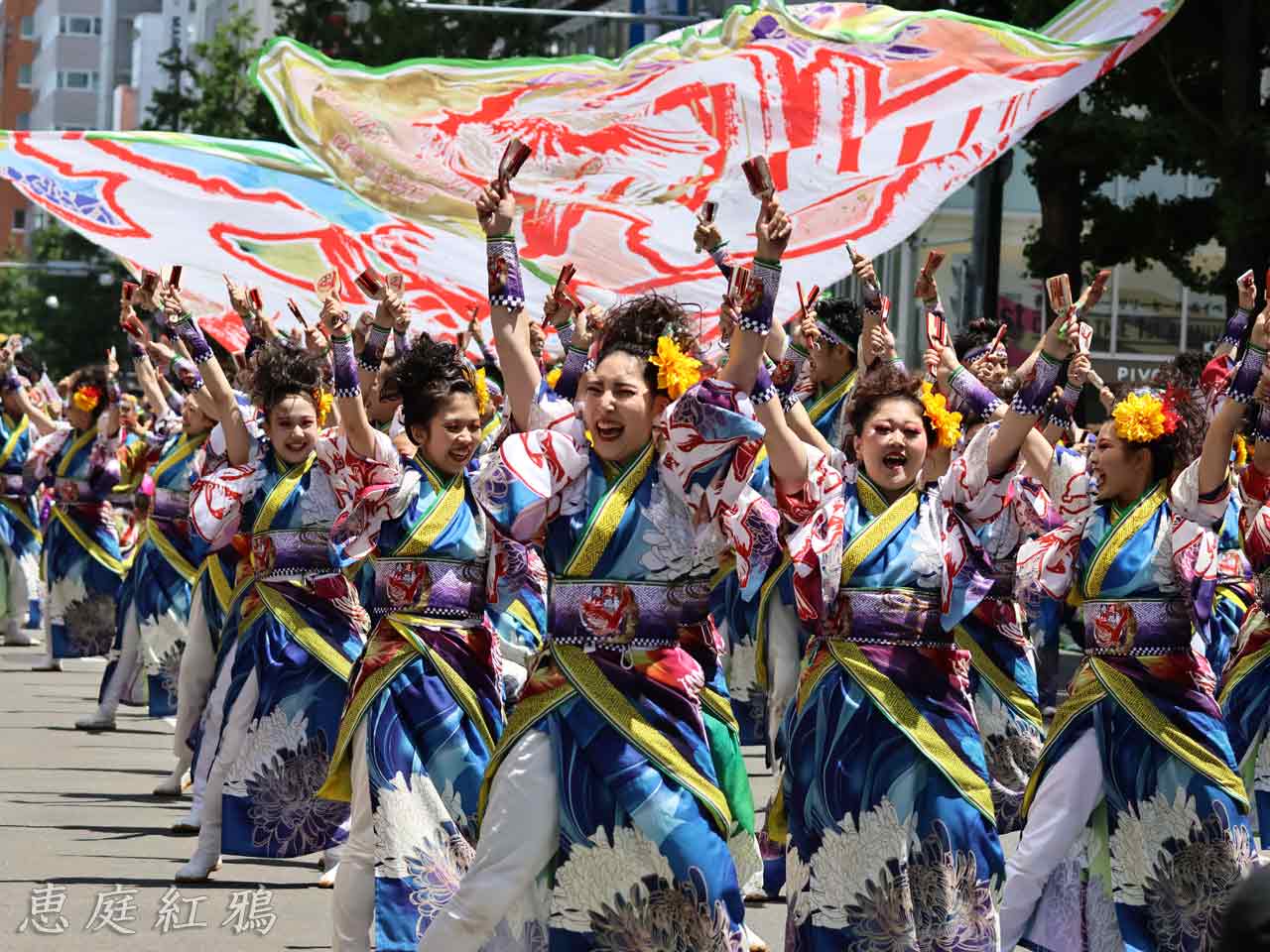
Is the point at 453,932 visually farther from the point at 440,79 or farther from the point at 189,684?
the point at 440,79

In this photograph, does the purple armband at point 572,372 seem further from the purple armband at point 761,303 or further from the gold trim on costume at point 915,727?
the purple armband at point 761,303

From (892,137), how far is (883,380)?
19.8ft

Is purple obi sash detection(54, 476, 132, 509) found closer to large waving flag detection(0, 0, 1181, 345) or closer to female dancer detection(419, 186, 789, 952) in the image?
large waving flag detection(0, 0, 1181, 345)

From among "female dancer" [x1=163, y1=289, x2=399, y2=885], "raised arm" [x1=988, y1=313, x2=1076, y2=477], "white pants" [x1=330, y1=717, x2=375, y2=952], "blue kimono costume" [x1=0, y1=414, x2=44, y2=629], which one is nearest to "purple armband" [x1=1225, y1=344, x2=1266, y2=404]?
"raised arm" [x1=988, y1=313, x2=1076, y2=477]

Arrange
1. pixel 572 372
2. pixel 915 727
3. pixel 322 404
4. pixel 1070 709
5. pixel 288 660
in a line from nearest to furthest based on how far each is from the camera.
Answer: pixel 915 727
pixel 1070 709
pixel 572 372
pixel 288 660
pixel 322 404

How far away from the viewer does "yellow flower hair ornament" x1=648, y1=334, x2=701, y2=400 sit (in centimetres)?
548

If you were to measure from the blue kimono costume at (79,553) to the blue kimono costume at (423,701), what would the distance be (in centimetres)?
957

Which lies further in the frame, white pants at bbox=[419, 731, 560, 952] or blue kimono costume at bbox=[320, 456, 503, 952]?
blue kimono costume at bbox=[320, 456, 503, 952]

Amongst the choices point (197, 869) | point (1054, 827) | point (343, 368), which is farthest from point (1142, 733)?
point (197, 869)

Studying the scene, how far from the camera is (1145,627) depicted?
6762mm

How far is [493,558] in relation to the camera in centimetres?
683

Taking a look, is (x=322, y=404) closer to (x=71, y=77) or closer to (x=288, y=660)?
(x=288, y=660)

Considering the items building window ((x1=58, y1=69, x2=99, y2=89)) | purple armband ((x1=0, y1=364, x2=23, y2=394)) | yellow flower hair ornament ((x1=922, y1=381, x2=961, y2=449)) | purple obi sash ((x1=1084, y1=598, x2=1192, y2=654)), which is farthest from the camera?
building window ((x1=58, y1=69, x2=99, y2=89))

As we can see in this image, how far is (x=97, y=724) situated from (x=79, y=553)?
3145 mm
